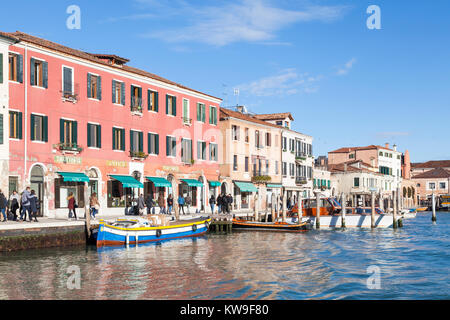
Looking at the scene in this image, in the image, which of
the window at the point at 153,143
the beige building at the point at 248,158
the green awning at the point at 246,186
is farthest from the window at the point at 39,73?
the green awning at the point at 246,186

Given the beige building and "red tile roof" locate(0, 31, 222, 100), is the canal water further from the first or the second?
the beige building

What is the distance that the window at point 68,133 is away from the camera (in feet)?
98.3

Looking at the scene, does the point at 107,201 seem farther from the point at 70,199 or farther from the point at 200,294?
the point at 200,294

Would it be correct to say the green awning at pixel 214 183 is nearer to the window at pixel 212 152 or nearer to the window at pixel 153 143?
the window at pixel 212 152

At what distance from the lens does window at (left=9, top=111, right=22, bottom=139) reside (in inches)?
1061

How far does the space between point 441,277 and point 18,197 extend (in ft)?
61.1

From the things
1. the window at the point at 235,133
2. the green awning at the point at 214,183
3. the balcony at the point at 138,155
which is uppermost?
the window at the point at 235,133

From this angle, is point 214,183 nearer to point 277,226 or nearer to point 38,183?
point 277,226

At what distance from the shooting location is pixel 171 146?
127 ft

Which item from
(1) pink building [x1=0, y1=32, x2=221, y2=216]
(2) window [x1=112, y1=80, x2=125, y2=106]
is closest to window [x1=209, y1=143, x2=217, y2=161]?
(1) pink building [x1=0, y1=32, x2=221, y2=216]

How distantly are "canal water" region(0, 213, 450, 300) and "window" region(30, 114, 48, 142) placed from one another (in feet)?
25.3

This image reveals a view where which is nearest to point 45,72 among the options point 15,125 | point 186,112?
point 15,125

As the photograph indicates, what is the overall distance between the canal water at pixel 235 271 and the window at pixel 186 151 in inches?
521
